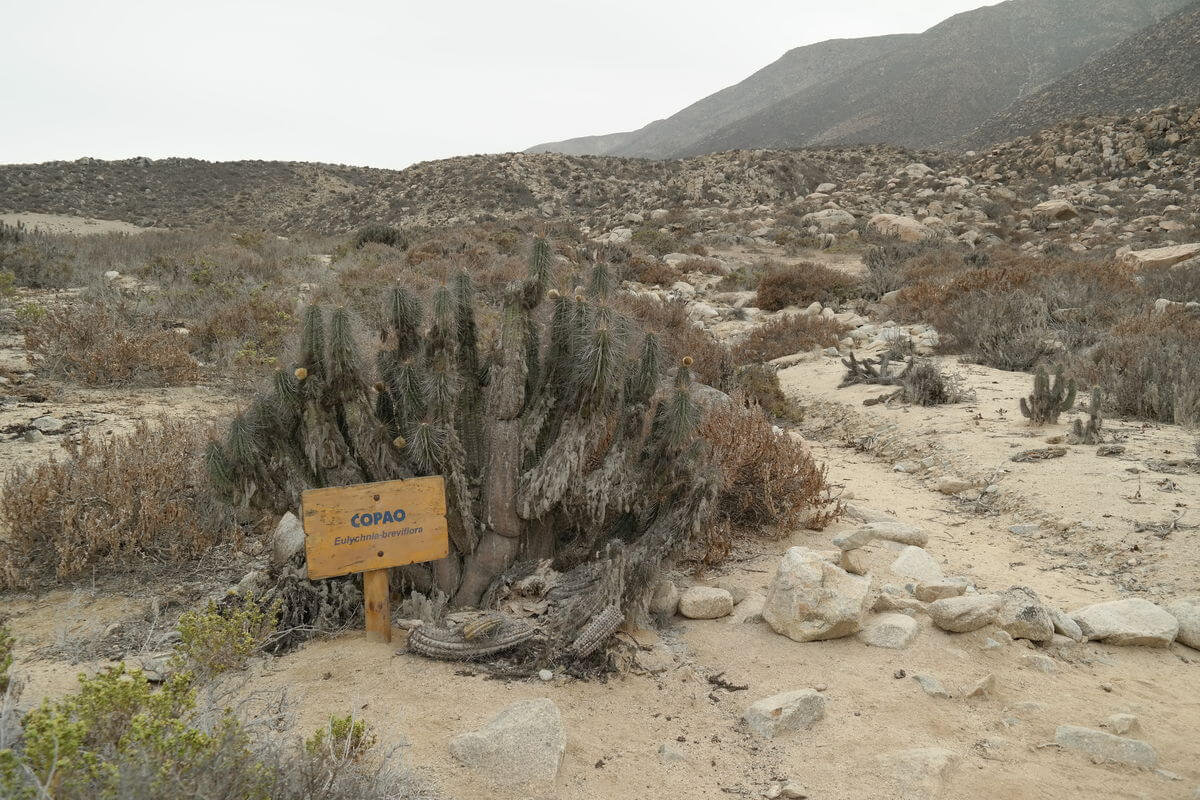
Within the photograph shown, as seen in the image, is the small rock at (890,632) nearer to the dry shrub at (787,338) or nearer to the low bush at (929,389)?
the low bush at (929,389)

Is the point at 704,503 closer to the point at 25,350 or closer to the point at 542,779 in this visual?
the point at 542,779

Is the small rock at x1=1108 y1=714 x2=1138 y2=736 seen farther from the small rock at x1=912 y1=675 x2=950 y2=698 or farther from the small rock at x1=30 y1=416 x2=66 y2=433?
the small rock at x1=30 y1=416 x2=66 y2=433

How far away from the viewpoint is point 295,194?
42.4m

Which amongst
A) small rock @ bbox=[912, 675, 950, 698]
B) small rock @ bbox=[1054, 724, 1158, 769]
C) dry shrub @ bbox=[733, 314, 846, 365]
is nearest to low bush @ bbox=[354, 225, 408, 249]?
dry shrub @ bbox=[733, 314, 846, 365]

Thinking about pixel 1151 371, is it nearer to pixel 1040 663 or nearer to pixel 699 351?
pixel 699 351

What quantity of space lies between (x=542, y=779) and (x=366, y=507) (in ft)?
4.28

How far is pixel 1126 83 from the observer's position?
120 feet

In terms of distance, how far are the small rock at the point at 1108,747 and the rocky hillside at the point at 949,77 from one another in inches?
A: 2554

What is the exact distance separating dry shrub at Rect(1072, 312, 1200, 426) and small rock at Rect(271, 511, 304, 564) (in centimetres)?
679

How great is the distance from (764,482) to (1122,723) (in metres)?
2.24

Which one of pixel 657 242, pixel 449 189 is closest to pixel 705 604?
pixel 657 242

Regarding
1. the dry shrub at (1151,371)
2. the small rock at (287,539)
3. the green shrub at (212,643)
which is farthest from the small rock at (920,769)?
the dry shrub at (1151,371)

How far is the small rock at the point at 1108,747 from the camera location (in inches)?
90.7

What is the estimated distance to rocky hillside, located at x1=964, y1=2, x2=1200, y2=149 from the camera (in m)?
34.2
